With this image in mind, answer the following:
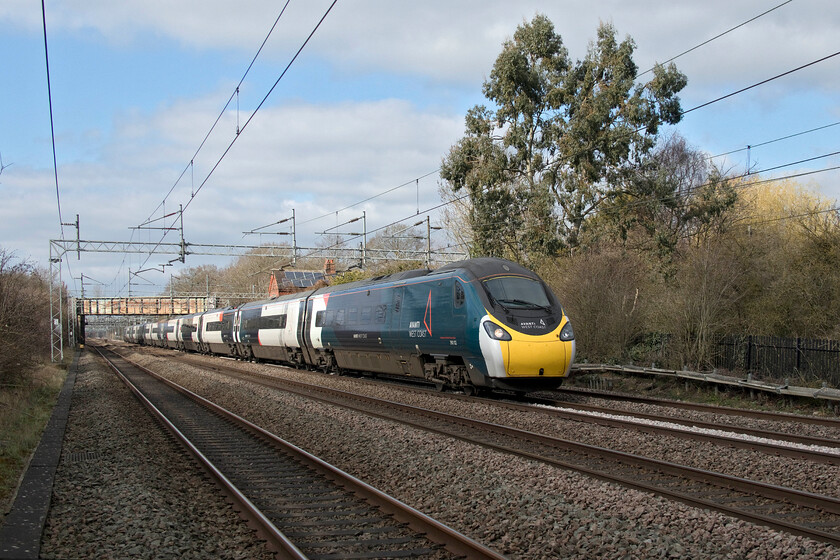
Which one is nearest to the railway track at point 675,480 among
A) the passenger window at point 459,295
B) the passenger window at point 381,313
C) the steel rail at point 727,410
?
the passenger window at point 459,295

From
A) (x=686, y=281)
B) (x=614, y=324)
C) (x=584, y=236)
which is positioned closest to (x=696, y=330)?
(x=686, y=281)

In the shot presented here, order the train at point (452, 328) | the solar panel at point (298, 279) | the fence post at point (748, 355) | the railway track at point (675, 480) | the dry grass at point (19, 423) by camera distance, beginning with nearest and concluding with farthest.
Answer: the railway track at point (675, 480), the dry grass at point (19, 423), the train at point (452, 328), the fence post at point (748, 355), the solar panel at point (298, 279)

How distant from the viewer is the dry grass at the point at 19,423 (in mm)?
9000

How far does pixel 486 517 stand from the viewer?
Answer: 6.70 m

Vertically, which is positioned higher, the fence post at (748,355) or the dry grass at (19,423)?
the fence post at (748,355)

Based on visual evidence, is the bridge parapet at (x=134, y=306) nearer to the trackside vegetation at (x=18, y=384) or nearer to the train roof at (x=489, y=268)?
the trackside vegetation at (x=18, y=384)

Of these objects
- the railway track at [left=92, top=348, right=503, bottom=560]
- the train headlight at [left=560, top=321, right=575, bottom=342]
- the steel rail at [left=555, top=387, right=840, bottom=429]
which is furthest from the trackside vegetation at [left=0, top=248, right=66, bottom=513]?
the steel rail at [left=555, top=387, right=840, bottom=429]

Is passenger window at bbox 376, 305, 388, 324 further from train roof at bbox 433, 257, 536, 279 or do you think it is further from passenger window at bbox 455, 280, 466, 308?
passenger window at bbox 455, 280, 466, 308

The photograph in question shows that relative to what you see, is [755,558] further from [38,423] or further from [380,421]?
[38,423]

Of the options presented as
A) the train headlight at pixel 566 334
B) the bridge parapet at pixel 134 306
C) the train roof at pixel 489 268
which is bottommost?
the train headlight at pixel 566 334

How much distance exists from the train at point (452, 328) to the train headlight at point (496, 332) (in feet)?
0.07

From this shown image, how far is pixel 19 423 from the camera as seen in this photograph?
542 inches

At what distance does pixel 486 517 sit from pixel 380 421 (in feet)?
20.3

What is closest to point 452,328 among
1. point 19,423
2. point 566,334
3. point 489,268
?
point 489,268
